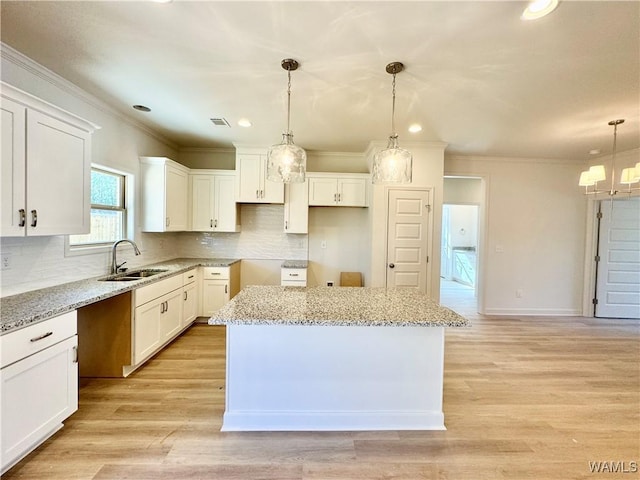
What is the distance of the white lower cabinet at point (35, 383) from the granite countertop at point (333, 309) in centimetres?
98

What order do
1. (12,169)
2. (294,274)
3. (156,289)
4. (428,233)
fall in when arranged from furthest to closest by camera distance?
(294,274), (428,233), (156,289), (12,169)

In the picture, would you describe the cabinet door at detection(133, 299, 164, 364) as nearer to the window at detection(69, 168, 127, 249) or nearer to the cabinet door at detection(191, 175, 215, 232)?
the window at detection(69, 168, 127, 249)

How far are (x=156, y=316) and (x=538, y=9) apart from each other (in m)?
3.78

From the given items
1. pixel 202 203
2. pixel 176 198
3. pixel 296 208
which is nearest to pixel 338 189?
pixel 296 208

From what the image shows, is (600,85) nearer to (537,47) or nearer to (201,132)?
(537,47)

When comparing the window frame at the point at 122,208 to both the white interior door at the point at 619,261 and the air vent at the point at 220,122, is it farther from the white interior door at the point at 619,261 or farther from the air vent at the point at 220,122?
the white interior door at the point at 619,261

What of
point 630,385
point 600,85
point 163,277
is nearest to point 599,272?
point 630,385

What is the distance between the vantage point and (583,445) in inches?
75.0

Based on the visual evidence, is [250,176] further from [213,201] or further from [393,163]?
[393,163]

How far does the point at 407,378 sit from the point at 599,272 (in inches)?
189

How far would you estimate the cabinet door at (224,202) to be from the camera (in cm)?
431

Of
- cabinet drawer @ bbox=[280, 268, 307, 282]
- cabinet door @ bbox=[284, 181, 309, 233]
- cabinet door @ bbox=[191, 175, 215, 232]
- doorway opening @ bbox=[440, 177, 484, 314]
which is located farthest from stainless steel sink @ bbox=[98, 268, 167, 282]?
doorway opening @ bbox=[440, 177, 484, 314]

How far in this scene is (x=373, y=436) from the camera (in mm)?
1954

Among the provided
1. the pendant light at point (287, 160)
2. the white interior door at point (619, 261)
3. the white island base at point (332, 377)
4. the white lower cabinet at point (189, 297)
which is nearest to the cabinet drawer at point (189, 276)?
the white lower cabinet at point (189, 297)
